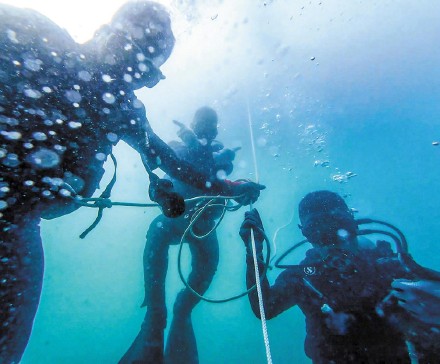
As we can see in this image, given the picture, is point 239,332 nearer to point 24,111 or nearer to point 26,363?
point 26,363

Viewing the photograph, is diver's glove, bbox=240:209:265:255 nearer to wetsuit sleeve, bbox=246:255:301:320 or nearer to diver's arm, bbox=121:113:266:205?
diver's arm, bbox=121:113:266:205

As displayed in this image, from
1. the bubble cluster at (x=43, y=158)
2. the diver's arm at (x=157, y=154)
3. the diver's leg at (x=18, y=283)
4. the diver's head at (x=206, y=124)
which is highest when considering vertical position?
the diver's head at (x=206, y=124)

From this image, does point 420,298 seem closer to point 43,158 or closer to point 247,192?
point 247,192

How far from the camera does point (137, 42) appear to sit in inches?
124

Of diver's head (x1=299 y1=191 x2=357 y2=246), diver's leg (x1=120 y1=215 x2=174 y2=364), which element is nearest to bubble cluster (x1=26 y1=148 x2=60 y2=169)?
diver's leg (x1=120 y1=215 x2=174 y2=364)

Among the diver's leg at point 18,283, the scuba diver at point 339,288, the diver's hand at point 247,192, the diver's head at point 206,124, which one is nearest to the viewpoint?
the diver's leg at point 18,283

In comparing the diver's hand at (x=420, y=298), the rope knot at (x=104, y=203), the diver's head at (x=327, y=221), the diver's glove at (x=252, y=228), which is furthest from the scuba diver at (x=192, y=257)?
the diver's hand at (x=420, y=298)

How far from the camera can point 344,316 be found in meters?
4.17

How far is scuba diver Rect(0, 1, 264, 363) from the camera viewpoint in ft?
7.39

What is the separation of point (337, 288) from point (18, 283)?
454 centimetres

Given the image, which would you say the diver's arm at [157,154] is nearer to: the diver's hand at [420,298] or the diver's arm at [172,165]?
the diver's arm at [172,165]

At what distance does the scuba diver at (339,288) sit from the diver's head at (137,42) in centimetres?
238

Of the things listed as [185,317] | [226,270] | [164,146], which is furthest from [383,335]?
[226,270]

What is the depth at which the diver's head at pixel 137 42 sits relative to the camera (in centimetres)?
297
